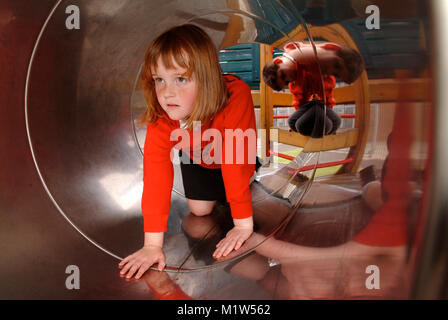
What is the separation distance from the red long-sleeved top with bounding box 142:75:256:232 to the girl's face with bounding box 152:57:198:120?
10 centimetres

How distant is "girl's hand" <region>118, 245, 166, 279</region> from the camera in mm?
785

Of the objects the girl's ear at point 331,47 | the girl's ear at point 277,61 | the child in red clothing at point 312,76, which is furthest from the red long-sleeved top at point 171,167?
the girl's ear at point 277,61

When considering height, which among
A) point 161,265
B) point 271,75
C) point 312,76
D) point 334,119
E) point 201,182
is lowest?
point 161,265

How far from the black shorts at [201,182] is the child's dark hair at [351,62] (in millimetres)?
813

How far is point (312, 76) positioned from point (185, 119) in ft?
2.67

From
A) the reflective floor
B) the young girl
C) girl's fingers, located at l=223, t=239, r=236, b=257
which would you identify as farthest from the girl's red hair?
girl's fingers, located at l=223, t=239, r=236, b=257

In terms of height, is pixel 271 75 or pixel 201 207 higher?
pixel 271 75

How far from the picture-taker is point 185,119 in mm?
1045

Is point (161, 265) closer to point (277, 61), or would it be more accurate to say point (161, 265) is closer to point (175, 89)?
point (175, 89)

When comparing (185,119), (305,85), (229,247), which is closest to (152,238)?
(229,247)

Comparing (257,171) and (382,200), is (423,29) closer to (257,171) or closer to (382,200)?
(382,200)

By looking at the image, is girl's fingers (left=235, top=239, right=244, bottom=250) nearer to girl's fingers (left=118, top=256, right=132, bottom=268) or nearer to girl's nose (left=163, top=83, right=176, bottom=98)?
girl's fingers (left=118, top=256, right=132, bottom=268)

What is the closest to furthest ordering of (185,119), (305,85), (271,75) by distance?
1. (185,119)
2. (305,85)
3. (271,75)
